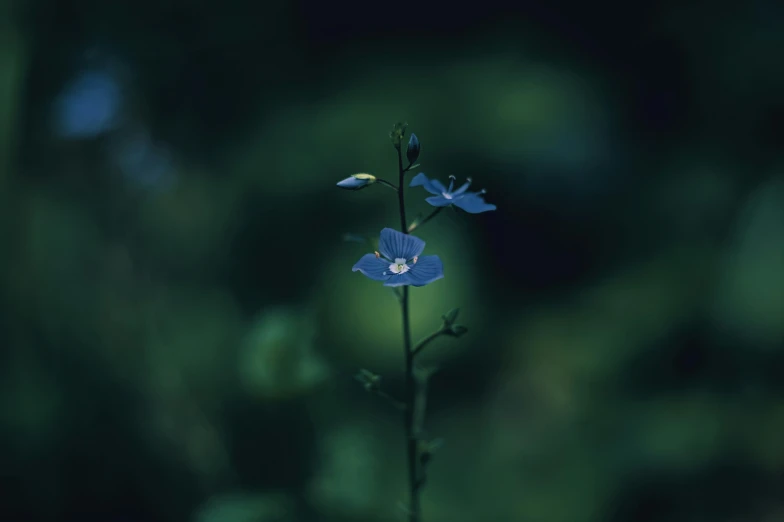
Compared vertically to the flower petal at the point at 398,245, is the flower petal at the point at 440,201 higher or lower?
higher

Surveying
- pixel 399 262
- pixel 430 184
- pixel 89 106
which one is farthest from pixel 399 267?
pixel 89 106

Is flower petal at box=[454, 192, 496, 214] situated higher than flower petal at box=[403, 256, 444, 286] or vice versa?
flower petal at box=[454, 192, 496, 214]

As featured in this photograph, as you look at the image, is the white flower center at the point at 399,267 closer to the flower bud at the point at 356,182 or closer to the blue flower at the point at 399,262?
the blue flower at the point at 399,262

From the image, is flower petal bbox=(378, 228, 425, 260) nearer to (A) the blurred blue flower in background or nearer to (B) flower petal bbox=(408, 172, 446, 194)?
(B) flower petal bbox=(408, 172, 446, 194)

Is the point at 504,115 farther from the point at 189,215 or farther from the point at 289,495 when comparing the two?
the point at 289,495

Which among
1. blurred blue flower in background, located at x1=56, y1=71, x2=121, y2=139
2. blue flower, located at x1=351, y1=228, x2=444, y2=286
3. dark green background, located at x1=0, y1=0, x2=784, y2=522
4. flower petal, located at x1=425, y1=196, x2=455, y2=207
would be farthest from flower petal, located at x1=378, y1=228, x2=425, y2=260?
blurred blue flower in background, located at x1=56, y1=71, x2=121, y2=139

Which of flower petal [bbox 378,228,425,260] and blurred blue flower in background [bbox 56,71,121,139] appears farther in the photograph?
blurred blue flower in background [bbox 56,71,121,139]

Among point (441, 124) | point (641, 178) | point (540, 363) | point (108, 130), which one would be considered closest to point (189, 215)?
point (108, 130)

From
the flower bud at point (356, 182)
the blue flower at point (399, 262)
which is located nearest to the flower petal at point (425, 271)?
the blue flower at point (399, 262)
